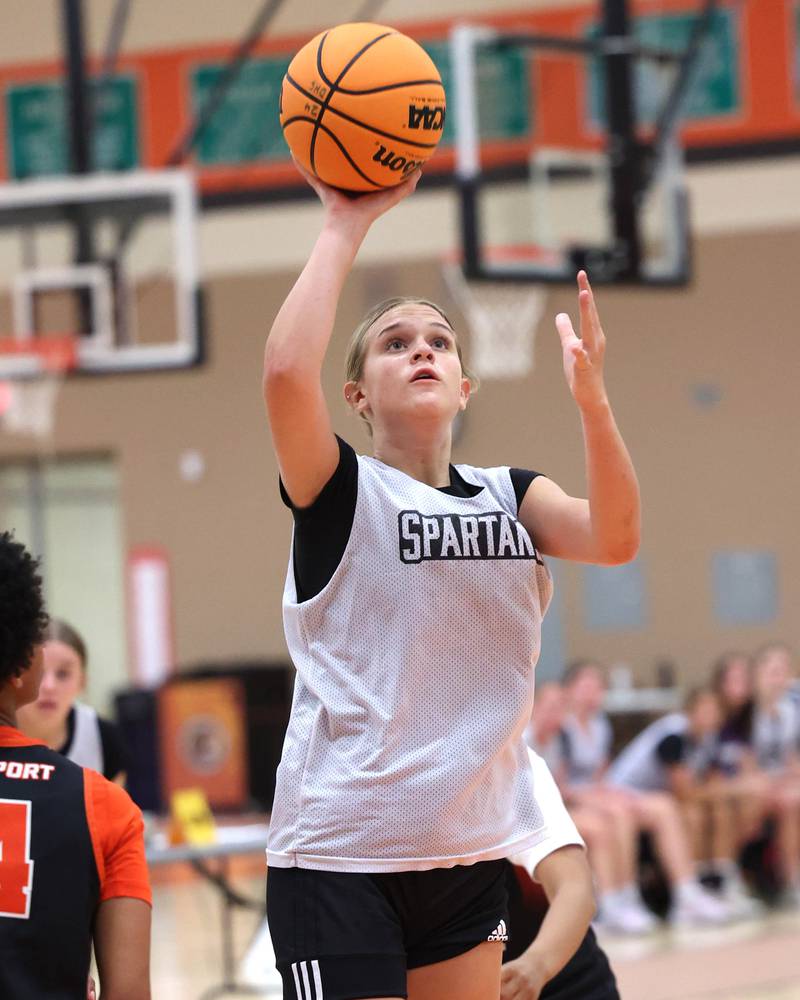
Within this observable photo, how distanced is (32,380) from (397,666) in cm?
1003

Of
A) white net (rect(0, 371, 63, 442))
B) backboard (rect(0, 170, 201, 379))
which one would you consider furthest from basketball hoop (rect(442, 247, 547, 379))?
white net (rect(0, 371, 63, 442))

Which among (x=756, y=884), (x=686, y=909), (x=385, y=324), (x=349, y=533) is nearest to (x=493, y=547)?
(x=349, y=533)

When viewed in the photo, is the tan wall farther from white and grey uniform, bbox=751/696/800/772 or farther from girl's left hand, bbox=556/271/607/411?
girl's left hand, bbox=556/271/607/411

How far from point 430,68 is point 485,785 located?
4.05ft

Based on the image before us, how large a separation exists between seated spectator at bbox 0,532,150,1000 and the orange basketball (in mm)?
833

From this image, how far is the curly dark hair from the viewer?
2225mm

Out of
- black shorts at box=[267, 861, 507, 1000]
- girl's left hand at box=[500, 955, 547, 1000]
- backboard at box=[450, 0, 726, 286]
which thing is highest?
backboard at box=[450, 0, 726, 286]

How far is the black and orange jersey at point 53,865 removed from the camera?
2.12 meters

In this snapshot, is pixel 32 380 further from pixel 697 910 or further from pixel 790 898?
pixel 790 898

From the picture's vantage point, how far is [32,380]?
11906 millimetres

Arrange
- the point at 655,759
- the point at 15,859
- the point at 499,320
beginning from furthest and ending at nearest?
the point at 499,320, the point at 655,759, the point at 15,859

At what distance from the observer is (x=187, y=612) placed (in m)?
14.0

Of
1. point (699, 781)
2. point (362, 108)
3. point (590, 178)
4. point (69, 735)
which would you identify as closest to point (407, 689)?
point (362, 108)

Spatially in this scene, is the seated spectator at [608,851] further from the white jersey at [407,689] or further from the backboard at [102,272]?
the white jersey at [407,689]
